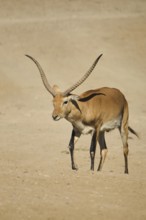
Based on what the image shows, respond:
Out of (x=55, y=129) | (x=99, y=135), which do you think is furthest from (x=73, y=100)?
(x=55, y=129)

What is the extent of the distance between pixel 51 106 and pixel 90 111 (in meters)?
13.8

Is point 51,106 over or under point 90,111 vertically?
under

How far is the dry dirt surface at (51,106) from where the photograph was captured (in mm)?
10172

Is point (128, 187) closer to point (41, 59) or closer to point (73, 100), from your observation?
point (73, 100)

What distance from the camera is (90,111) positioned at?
49.3 feet

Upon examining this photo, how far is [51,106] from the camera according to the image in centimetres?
2878

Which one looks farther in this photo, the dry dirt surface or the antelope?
the antelope

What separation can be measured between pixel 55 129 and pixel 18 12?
2284 centimetres

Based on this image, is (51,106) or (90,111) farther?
(51,106)

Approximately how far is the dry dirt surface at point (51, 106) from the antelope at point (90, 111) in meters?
0.73

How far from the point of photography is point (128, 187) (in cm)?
1139

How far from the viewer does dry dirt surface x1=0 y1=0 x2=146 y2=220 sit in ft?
33.4

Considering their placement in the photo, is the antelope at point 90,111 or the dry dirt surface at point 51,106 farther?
the antelope at point 90,111

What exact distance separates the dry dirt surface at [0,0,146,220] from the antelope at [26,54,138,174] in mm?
729
